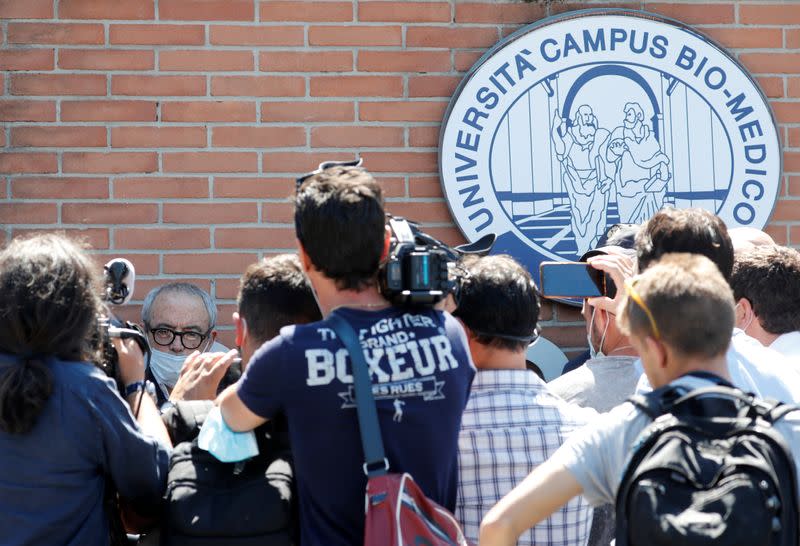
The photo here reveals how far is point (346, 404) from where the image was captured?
205cm

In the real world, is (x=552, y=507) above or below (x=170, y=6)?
below

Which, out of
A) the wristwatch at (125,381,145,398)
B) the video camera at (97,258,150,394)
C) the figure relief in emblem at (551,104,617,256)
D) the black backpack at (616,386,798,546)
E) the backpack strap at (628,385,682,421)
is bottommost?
the black backpack at (616,386,798,546)

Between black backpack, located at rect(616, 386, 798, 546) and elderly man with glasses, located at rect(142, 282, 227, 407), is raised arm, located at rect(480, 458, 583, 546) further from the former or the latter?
elderly man with glasses, located at rect(142, 282, 227, 407)

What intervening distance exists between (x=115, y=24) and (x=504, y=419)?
2.34 meters

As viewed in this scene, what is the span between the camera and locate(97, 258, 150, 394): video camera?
95.3 inches

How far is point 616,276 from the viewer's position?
3.04m

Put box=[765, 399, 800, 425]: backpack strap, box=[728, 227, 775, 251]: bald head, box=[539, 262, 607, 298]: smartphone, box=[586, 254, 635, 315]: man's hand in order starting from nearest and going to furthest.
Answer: box=[765, 399, 800, 425]: backpack strap < box=[586, 254, 635, 315]: man's hand < box=[539, 262, 607, 298]: smartphone < box=[728, 227, 775, 251]: bald head

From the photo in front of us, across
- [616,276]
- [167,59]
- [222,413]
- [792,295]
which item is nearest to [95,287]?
[222,413]

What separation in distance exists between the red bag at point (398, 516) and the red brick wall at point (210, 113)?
2.03 meters

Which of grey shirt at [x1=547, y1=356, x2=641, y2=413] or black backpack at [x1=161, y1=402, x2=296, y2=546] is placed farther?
grey shirt at [x1=547, y1=356, x2=641, y2=413]

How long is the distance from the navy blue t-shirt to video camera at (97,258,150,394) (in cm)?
50

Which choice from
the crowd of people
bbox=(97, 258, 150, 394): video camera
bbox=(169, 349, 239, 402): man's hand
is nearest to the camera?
the crowd of people

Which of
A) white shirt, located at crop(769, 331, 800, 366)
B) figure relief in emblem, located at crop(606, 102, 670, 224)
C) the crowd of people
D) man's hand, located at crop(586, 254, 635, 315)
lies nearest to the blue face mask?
the crowd of people

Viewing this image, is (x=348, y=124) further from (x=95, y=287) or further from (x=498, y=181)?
(x=95, y=287)
